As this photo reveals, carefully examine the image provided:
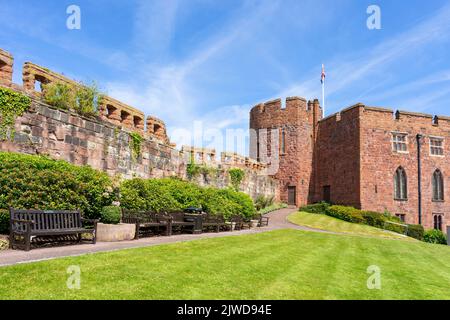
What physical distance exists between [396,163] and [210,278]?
31172 millimetres

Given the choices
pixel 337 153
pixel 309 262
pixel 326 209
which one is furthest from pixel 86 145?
pixel 337 153

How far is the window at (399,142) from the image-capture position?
3306 centimetres

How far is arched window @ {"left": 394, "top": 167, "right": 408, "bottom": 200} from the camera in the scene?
32656 mm

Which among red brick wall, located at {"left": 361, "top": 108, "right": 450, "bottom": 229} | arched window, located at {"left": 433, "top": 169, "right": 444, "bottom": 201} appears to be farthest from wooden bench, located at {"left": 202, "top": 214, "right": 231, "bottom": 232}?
arched window, located at {"left": 433, "top": 169, "right": 444, "bottom": 201}

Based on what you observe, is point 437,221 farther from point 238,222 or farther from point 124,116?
point 124,116

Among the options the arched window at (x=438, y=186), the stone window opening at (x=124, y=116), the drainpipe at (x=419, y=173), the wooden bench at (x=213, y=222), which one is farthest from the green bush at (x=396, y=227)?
the stone window opening at (x=124, y=116)

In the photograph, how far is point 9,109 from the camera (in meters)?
11.3

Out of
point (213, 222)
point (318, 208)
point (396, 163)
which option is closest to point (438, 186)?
point (396, 163)

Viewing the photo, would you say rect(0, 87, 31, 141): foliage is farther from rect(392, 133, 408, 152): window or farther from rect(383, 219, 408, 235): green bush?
rect(392, 133, 408, 152): window

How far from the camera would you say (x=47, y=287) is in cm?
501

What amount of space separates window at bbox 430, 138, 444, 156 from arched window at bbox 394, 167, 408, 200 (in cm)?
395

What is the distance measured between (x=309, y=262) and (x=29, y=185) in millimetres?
7445

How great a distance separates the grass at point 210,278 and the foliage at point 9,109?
620 centimetres
